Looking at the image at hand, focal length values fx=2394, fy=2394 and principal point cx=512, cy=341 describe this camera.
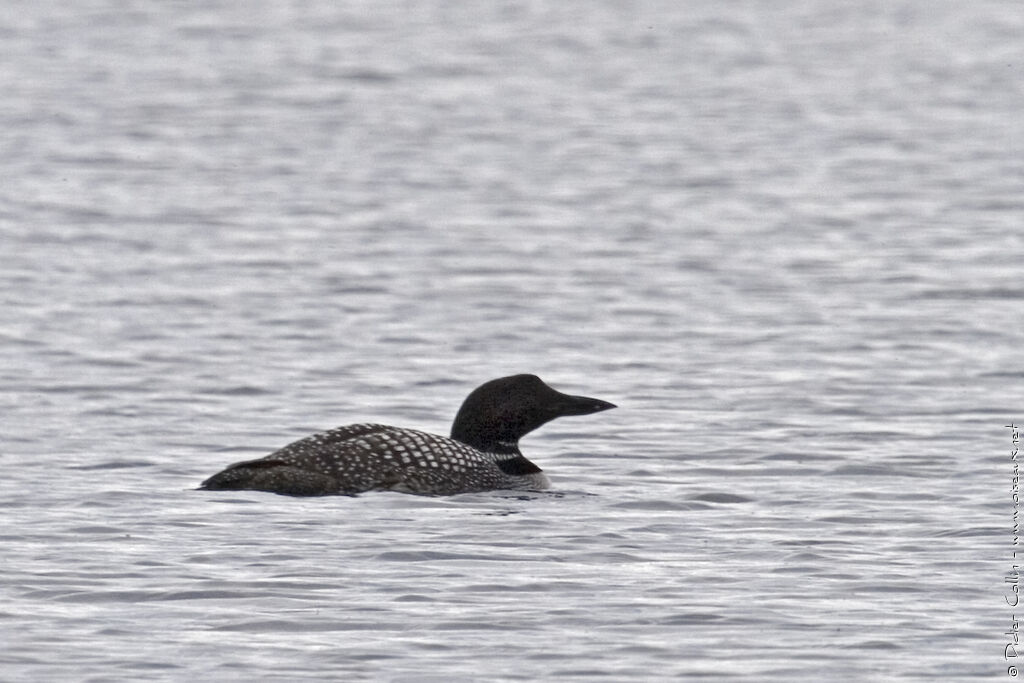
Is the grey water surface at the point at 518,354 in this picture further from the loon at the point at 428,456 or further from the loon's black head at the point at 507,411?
the loon's black head at the point at 507,411

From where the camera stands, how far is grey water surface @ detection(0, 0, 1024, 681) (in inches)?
291

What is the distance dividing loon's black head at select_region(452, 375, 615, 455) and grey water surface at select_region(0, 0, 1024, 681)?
39 centimetres

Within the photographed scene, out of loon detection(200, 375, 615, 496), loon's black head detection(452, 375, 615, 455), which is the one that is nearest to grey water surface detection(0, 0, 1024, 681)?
loon detection(200, 375, 615, 496)

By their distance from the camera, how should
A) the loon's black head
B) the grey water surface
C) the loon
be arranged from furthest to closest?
1. the loon's black head
2. the loon
3. the grey water surface

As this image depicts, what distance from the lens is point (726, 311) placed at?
50.3 ft

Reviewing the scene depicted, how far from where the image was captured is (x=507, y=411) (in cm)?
1027

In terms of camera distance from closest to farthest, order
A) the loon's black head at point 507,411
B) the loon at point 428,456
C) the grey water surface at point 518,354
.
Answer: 1. the grey water surface at point 518,354
2. the loon at point 428,456
3. the loon's black head at point 507,411

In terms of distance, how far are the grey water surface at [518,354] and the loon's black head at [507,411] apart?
1.28ft

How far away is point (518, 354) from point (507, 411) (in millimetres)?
3453

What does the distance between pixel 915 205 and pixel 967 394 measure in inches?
334

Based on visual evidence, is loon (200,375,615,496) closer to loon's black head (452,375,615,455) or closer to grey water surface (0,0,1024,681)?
loon's black head (452,375,615,455)

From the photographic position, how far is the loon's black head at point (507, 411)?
33.6 ft

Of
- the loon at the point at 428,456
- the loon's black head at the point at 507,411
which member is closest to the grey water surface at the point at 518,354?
the loon at the point at 428,456

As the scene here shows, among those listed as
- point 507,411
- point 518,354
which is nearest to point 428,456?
point 507,411
